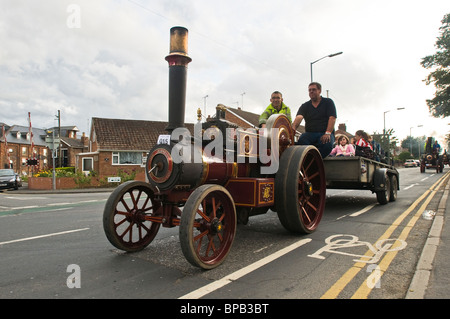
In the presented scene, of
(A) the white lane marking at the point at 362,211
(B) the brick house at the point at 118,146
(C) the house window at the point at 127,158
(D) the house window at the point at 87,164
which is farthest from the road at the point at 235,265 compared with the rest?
(D) the house window at the point at 87,164

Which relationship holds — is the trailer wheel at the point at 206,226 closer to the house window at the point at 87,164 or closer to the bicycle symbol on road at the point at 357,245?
the bicycle symbol on road at the point at 357,245

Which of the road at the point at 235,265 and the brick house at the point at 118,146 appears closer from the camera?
the road at the point at 235,265

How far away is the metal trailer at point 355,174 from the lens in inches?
257

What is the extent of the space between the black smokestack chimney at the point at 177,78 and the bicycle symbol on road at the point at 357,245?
238 centimetres

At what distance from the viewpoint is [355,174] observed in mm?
6508

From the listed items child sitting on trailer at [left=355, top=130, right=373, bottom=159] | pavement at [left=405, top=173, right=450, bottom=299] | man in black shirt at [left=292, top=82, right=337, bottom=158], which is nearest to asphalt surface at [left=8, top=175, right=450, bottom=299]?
pavement at [left=405, top=173, right=450, bottom=299]

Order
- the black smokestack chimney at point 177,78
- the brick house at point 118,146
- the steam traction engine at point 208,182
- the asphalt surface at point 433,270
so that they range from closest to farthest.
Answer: the asphalt surface at point 433,270, the steam traction engine at point 208,182, the black smokestack chimney at point 177,78, the brick house at point 118,146

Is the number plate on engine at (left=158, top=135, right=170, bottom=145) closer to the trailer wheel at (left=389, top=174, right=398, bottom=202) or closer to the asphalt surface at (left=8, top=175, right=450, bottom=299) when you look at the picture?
the asphalt surface at (left=8, top=175, right=450, bottom=299)

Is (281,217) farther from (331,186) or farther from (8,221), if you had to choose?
(8,221)

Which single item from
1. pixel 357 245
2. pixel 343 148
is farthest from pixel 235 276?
pixel 343 148

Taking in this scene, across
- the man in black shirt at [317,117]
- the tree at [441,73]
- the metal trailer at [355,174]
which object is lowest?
the metal trailer at [355,174]

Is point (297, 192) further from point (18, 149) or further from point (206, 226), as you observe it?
point (18, 149)

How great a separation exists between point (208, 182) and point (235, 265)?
1.06m

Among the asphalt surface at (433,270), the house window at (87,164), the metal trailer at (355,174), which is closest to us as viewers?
the asphalt surface at (433,270)
